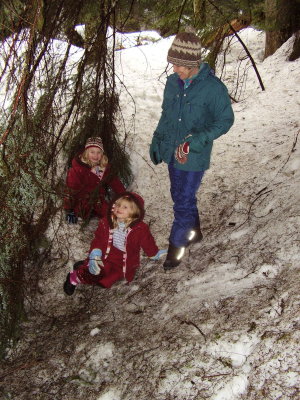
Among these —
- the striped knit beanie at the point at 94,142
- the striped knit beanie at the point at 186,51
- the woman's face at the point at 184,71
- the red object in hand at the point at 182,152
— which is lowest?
the red object in hand at the point at 182,152

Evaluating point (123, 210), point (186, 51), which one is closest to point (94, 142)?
point (123, 210)

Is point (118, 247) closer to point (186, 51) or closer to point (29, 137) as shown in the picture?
point (29, 137)

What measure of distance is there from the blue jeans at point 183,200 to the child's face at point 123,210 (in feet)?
1.63

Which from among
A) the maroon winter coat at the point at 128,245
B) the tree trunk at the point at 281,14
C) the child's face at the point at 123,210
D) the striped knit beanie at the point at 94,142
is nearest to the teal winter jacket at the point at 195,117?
the child's face at the point at 123,210

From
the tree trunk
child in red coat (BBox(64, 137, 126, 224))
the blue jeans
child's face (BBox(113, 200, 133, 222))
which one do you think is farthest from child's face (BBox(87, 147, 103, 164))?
the tree trunk

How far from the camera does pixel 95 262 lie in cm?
396

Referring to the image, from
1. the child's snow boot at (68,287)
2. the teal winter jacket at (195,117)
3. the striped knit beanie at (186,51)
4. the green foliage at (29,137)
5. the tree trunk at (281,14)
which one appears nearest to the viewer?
the green foliage at (29,137)

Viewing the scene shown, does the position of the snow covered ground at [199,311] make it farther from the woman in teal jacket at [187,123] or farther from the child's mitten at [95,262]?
the woman in teal jacket at [187,123]

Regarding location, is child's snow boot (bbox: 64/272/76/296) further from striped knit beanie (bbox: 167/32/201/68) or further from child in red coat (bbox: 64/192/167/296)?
striped knit beanie (bbox: 167/32/201/68)

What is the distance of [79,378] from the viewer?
3051mm

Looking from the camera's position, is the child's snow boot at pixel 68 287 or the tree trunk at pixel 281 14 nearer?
the child's snow boot at pixel 68 287

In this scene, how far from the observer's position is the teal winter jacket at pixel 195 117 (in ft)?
10.7

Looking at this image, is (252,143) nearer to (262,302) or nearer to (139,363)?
(262,302)

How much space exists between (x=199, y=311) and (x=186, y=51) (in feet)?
7.40
